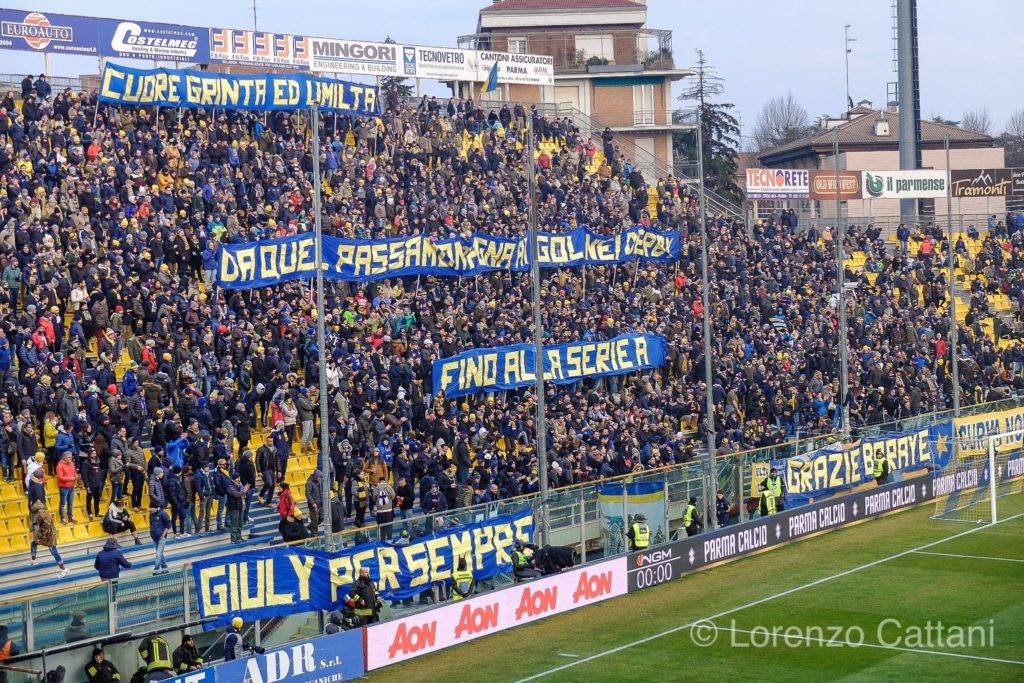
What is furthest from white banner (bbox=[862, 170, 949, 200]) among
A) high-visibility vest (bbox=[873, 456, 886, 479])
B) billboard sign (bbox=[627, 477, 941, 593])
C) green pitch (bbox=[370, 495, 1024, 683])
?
green pitch (bbox=[370, 495, 1024, 683])

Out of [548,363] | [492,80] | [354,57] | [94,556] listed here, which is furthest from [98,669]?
[492,80]

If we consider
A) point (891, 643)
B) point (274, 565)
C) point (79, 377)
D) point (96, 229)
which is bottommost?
point (891, 643)

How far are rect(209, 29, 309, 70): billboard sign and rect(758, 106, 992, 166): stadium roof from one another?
133 feet

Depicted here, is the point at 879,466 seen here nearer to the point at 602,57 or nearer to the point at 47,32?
the point at 47,32

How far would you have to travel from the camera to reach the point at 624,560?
2941cm

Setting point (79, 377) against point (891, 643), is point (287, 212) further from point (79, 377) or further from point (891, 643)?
point (891, 643)

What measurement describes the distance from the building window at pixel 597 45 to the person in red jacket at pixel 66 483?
51411mm

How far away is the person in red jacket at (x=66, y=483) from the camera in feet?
87.9

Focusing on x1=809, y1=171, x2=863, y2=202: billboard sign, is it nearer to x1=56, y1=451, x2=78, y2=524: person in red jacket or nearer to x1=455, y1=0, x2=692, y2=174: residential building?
x1=455, y1=0, x2=692, y2=174: residential building

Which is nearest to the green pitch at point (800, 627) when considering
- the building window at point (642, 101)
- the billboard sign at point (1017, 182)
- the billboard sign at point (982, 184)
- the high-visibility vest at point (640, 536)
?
the high-visibility vest at point (640, 536)

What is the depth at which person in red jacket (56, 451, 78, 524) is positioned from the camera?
2680cm

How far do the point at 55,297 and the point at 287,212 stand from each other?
8629 millimetres

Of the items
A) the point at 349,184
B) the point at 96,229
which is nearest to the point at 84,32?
the point at 349,184

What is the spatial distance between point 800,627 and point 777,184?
1438 inches
